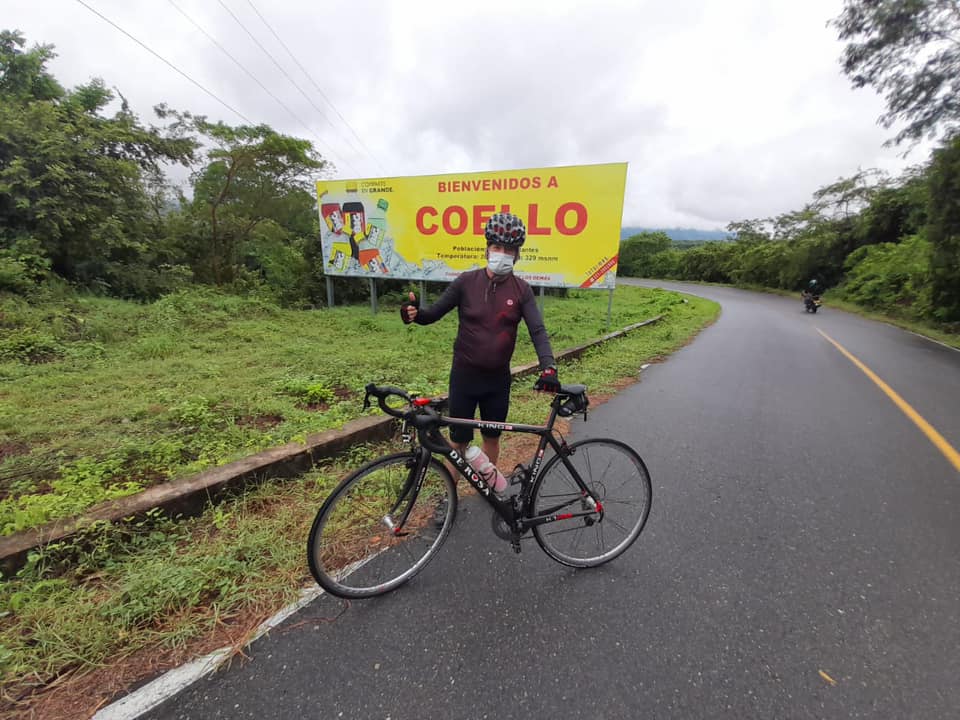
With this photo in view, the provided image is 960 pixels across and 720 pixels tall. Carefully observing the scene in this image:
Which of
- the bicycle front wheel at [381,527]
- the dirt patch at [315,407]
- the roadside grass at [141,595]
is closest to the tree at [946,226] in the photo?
the bicycle front wheel at [381,527]

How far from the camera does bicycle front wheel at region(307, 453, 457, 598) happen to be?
1.97m

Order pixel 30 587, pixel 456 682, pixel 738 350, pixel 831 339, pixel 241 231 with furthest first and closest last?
pixel 241 231, pixel 831 339, pixel 738 350, pixel 30 587, pixel 456 682

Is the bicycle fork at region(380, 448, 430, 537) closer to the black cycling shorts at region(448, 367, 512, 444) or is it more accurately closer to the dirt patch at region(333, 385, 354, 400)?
the black cycling shorts at region(448, 367, 512, 444)

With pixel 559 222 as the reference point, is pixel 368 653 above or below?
below

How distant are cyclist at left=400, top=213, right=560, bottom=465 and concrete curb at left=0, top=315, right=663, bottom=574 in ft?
4.18

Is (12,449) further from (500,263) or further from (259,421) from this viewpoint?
(500,263)

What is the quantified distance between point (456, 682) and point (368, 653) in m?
0.40

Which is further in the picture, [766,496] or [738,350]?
[738,350]

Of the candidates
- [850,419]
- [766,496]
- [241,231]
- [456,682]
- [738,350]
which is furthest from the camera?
[241,231]

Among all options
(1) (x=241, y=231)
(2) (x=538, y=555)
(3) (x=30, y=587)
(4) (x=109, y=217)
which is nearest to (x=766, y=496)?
(2) (x=538, y=555)

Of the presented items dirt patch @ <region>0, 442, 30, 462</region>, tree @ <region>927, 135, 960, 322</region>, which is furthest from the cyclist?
tree @ <region>927, 135, 960, 322</region>

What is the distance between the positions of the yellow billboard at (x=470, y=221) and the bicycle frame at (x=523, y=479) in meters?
6.81

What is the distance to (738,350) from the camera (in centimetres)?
834

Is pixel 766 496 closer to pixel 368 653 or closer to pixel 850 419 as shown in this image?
pixel 850 419
